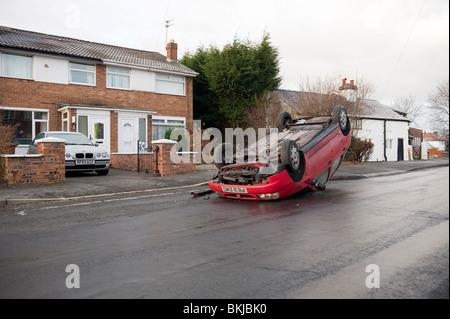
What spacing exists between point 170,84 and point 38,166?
47.4 feet

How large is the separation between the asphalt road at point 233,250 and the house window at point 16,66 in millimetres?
13684

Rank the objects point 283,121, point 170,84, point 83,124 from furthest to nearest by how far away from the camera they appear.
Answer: point 170,84
point 83,124
point 283,121

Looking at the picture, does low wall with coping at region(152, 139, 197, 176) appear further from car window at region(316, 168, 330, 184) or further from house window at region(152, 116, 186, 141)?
house window at region(152, 116, 186, 141)

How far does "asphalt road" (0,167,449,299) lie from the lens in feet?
10.8

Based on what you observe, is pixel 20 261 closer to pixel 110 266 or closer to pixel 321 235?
pixel 110 266

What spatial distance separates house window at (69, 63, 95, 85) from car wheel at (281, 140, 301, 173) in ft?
53.7

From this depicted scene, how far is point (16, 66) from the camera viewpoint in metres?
18.6

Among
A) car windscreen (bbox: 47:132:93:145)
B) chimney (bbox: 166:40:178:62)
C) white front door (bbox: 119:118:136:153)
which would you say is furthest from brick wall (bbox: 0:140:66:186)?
chimney (bbox: 166:40:178:62)

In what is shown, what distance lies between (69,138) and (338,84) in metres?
14.3

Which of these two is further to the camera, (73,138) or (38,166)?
(73,138)

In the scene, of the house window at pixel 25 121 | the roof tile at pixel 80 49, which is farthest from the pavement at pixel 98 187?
the roof tile at pixel 80 49

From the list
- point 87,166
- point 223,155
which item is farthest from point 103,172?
point 223,155

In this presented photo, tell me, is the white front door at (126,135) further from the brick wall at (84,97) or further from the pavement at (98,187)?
the pavement at (98,187)

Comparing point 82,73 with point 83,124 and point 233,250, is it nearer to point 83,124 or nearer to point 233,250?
point 83,124
